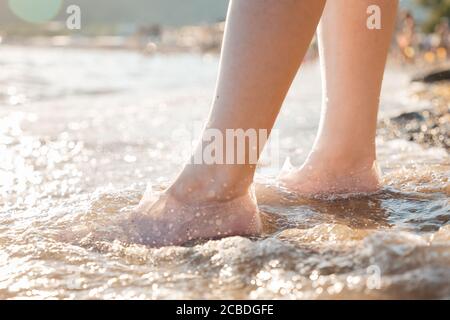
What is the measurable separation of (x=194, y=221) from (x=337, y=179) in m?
0.42

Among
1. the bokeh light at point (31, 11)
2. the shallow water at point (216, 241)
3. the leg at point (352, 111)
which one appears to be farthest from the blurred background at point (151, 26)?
the leg at point (352, 111)

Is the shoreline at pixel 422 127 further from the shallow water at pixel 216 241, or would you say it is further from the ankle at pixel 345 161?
the ankle at pixel 345 161

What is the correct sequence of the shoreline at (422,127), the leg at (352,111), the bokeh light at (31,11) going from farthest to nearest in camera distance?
the bokeh light at (31,11) < the shoreline at (422,127) < the leg at (352,111)

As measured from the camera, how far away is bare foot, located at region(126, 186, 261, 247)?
3.18ft

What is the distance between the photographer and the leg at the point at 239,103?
3.10ft

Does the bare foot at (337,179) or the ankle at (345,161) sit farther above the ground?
the ankle at (345,161)

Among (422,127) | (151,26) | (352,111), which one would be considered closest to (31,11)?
(151,26)

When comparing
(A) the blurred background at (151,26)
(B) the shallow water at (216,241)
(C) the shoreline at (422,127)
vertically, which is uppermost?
(A) the blurred background at (151,26)

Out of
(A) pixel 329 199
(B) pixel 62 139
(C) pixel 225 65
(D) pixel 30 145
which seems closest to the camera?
(C) pixel 225 65

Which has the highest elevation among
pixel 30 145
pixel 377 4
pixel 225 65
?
pixel 377 4
